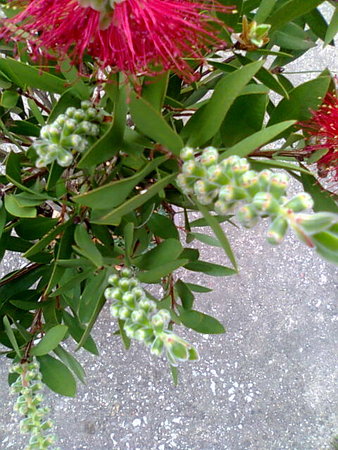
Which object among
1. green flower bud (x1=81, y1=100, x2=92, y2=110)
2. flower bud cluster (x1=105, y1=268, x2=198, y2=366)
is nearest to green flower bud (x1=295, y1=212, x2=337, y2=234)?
flower bud cluster (x1=105, y1=268, x2=198, y2=366)

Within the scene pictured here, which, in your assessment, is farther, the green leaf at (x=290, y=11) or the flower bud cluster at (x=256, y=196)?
the green leaf at (x=290, y=11)

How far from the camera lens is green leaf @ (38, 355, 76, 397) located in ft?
1.60

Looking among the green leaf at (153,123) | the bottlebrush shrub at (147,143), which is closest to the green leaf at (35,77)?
the bottlebrush shrub at (147,143)

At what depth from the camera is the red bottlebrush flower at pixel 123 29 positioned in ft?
1.03

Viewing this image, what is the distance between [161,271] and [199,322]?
12cm

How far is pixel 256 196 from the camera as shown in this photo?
210 mm

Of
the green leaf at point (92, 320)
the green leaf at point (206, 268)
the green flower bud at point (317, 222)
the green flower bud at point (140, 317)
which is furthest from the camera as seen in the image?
the green leaf at point (206, 268)

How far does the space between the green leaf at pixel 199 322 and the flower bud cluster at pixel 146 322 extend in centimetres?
14

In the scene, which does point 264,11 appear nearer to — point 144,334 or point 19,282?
point 144,334

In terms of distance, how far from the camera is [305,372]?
857 millimetres

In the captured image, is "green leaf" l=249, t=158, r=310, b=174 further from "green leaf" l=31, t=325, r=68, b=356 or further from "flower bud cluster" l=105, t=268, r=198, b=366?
"green leaf" l=31, t=325, r=68, b=356

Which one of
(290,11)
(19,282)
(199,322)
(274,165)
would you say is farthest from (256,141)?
(19,282)

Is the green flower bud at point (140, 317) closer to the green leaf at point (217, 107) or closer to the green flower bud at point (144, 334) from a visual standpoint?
the green flower bud at point (144, 334)

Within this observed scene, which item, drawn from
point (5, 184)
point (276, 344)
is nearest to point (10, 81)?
point (5, 184)
